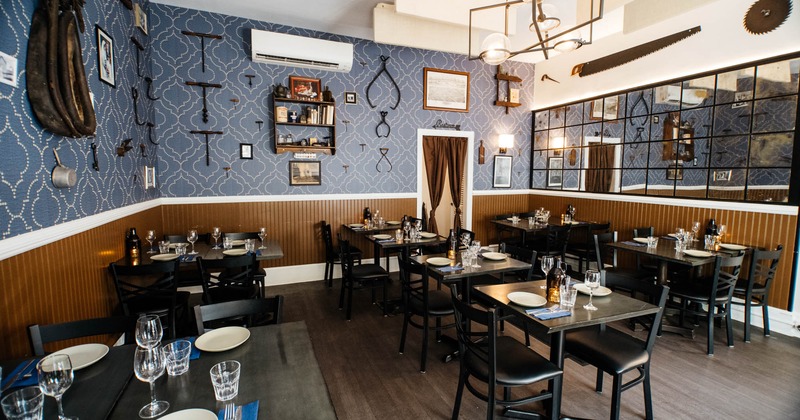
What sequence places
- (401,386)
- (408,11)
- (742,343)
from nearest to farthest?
(401,386) → (742,343) → (408,11)

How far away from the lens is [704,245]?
423cm

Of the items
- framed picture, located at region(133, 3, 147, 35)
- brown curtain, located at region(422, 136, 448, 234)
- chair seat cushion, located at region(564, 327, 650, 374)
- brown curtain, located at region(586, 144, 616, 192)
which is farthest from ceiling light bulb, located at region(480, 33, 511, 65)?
brown curtain, located at region(586, 144, 616, 192)

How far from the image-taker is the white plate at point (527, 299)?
232 cm

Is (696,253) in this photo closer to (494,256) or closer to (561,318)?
(494,256)

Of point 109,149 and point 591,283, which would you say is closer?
point 591,283

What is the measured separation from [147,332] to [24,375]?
0.46 m

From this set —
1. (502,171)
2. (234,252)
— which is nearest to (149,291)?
(234,252)

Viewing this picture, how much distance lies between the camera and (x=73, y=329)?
182cm

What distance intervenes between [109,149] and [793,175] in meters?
6.63

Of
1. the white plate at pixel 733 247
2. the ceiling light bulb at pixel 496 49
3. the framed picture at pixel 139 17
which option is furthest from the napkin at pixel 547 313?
the framed picture at pixel 139 17

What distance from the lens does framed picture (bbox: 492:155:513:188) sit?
→ 282 inches

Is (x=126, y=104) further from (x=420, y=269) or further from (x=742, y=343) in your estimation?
(x=742, y=343)

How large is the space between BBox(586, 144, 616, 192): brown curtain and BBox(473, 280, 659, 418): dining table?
197 inches

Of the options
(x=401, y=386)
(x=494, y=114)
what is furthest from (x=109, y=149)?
(x=494, y=114)
